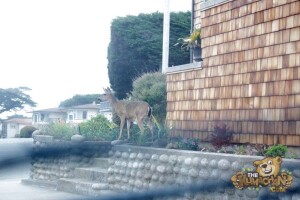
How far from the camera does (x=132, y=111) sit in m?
8.14

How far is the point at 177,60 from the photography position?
16359 millimetres

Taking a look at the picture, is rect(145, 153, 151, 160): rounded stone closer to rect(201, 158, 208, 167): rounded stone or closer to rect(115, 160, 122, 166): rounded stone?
rect(115, 160, 122, 166): rounded stone

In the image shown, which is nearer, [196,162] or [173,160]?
[196,162]

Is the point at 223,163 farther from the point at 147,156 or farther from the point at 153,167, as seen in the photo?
the point at 147,156

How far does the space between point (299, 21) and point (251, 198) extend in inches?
90.9

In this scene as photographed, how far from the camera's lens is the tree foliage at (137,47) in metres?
15.9

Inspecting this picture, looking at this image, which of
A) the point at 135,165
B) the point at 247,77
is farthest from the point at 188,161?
the point at 247,77

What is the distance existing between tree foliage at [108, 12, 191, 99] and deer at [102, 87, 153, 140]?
6.90 meters

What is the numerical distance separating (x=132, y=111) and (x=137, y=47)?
30.2ft

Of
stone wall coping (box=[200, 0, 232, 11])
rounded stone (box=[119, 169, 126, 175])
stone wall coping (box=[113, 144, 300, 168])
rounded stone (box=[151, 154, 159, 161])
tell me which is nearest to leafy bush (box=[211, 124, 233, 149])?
stone wall coping (box=[113, 144, 300, 168])

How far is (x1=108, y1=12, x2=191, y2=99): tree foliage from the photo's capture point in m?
15.9

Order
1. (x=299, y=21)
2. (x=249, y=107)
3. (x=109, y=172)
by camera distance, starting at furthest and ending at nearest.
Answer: (x=109, y=172) < (x=249, y=107) < (x=299, y=21)

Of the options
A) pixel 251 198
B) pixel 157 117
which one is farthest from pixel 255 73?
pixel 157 117

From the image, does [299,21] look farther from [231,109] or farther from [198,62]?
[198,62]
